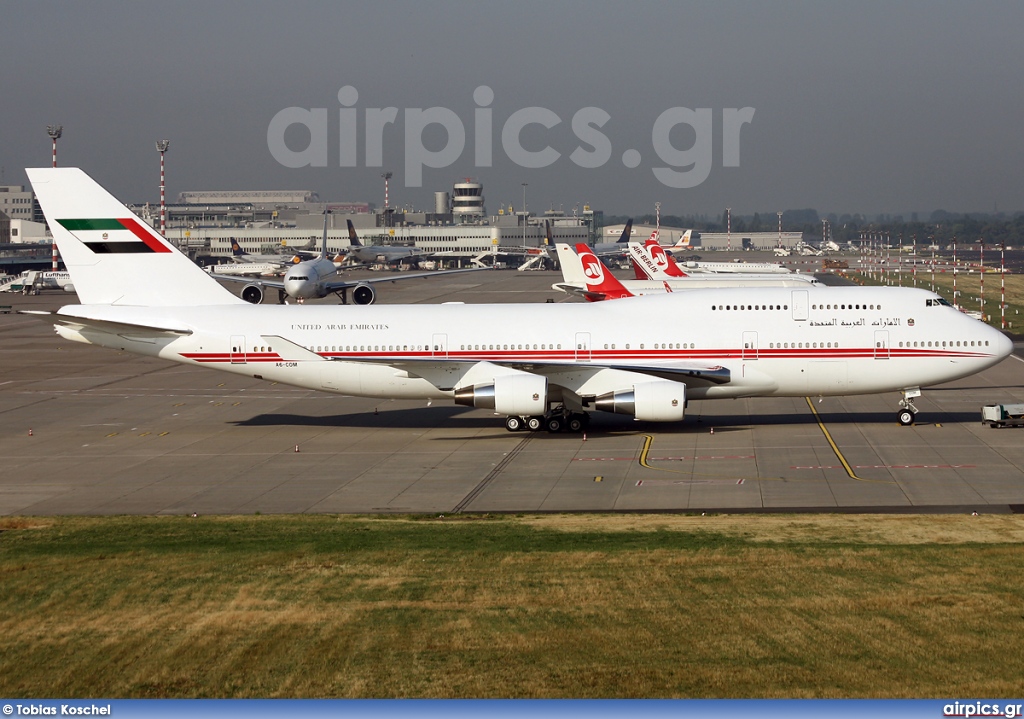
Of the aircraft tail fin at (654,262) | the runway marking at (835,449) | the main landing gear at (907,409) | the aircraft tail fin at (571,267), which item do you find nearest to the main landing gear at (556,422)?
→ the runway marking at (835,449)

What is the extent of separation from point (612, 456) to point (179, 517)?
570 inches

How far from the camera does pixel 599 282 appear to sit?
93.5 meters

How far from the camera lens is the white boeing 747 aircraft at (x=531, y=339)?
133ft

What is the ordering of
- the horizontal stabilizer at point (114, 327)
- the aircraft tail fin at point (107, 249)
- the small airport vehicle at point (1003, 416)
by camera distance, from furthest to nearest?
the aircraft tail fin at point (107, 249) → the horizontal stabilizer at point (114, 327) → the small airport vehicle at point (1003, 416)

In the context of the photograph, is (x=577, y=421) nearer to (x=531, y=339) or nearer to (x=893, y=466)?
(x=531, y=339)

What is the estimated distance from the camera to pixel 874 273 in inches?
6708

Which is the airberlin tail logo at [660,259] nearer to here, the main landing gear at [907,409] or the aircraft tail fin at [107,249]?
the main landing gear at [907,409]

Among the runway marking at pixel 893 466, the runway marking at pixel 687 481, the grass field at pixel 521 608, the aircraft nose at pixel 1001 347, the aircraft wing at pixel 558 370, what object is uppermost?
the aircraft nose at pixel 1001 347

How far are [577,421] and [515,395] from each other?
10.2 feet

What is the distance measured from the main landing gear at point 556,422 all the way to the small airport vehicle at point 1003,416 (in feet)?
48.1

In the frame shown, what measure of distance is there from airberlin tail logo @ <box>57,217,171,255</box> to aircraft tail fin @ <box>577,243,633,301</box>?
54.5m

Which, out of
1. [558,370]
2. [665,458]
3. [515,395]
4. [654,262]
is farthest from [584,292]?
[665,458]

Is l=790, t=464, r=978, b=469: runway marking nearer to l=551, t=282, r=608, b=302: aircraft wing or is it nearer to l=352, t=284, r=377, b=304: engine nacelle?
l=551, t=282, r=608, b=302: aircraft wing

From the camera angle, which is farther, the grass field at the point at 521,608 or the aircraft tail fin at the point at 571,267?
the aircraft tail fin at the point at 571,267
